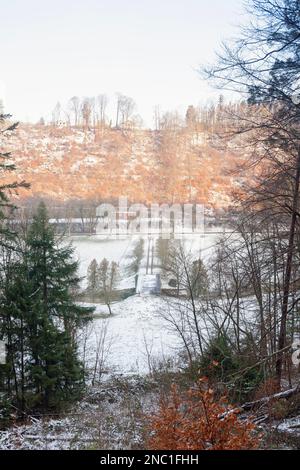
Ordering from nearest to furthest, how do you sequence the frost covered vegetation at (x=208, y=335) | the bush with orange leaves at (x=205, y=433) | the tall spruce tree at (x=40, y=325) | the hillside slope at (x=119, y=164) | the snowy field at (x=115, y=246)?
the bush with orange leaves at (x=205, y=433)
the frost covered vegetation at (x=208, y=335)
the tall spruce tree at (x=40, y=325)
the snowy field at (x=115, y=246)
the hillside slope at (x=119, y=164)

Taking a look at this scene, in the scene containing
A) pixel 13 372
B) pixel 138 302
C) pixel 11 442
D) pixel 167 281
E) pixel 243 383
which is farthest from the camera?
pixel 167 281

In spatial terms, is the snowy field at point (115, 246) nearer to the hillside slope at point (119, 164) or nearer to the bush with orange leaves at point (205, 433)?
the hillside slope at point (119, 164)

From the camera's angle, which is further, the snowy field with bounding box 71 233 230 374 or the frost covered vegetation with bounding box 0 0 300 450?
the snowy field with bounding box 71 233 230 374

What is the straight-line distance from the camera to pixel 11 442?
265 inches

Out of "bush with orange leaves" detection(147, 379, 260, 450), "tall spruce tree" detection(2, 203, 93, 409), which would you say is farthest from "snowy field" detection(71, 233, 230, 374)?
"bush with orange leaves" detection(147, 379, 260, 450)

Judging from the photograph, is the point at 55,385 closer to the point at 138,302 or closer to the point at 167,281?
the point at 138,302

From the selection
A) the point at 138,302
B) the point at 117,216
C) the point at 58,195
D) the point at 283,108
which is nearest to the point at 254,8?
the point at 283,108

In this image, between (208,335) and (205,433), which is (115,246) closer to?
(208,335)

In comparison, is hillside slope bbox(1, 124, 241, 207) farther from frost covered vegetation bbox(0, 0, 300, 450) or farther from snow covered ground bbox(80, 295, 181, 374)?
frost covered vegetation bbox(0, 0, 300, 450)

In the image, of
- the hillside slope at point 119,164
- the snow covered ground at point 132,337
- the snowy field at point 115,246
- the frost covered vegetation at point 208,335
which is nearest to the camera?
the frost covered vegetation at point 208,335

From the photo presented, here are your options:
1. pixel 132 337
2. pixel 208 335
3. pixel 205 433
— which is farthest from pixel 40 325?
pixel 132 337

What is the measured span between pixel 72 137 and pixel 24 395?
255 feet

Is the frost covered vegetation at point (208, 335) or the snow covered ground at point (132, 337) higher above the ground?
the frost covered vegetation at point (208, 335)

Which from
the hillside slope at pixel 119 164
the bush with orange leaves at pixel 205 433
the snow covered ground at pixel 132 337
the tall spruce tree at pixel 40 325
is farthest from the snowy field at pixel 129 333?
the hillside slope at pixel 119 164
